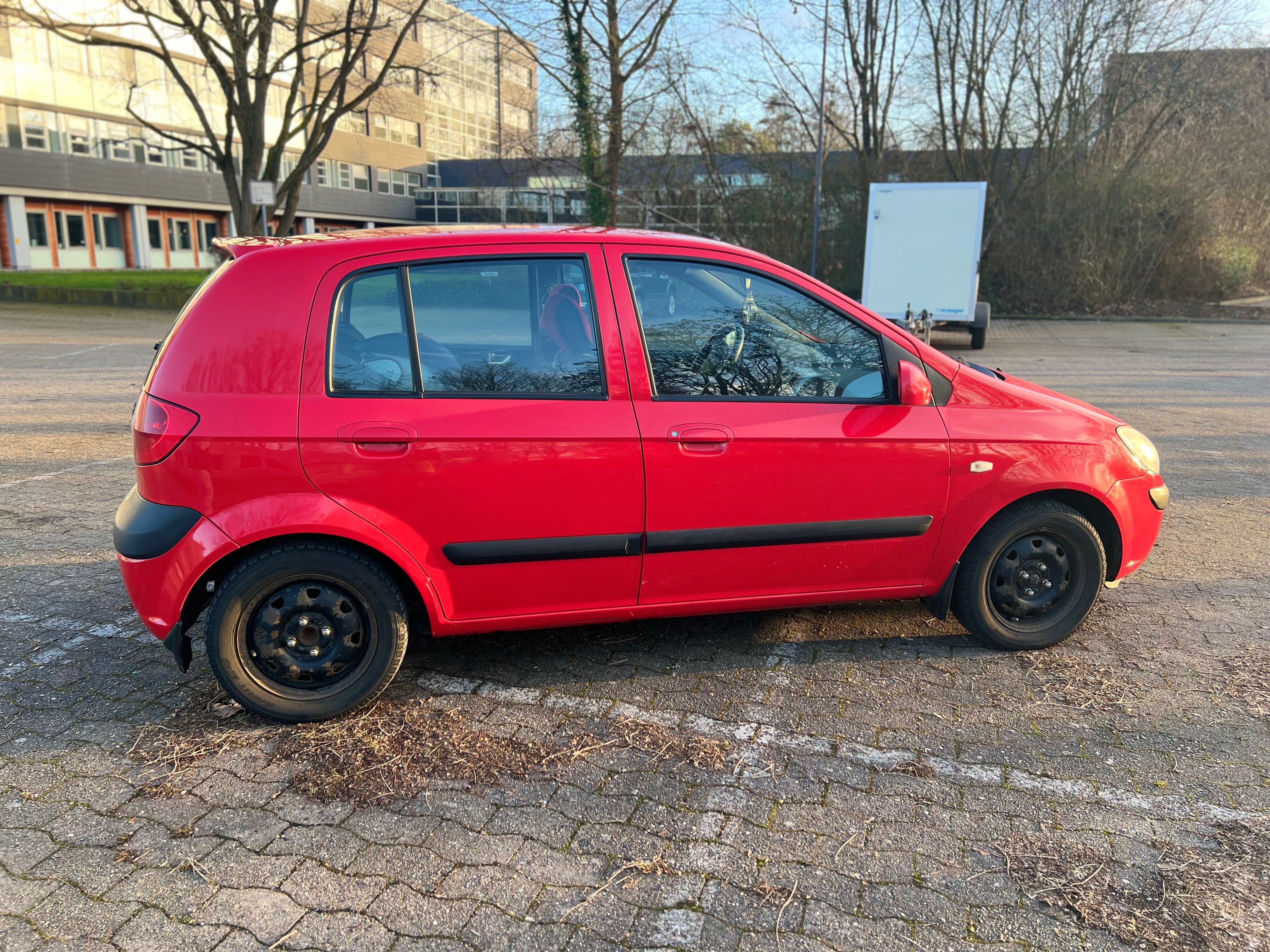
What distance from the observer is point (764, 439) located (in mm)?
3547

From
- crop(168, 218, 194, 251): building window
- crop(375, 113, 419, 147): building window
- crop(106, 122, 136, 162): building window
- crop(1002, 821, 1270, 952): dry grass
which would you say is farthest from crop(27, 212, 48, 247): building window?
crop(1002, 821, 1270, 952): dry grass

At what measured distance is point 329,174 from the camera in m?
54.0

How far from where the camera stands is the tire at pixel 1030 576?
12.8 feet

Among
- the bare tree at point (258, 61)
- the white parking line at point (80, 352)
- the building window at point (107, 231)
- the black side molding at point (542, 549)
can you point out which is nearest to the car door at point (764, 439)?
the black side molding at point (542, 549)

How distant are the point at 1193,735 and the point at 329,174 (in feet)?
189

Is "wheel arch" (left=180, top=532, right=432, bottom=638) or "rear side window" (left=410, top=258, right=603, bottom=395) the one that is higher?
"rear side window" (left=410, top=258, right=603, bottom=395)

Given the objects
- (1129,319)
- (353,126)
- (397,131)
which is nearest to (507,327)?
(1129,319)

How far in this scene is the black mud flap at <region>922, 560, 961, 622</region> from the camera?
396 centimetres

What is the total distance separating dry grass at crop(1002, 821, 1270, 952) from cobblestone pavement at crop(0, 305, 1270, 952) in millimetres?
67

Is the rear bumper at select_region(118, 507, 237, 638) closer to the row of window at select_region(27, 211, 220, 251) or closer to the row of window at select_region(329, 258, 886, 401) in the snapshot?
the row of window at select_region(329, 258, 886, 401)

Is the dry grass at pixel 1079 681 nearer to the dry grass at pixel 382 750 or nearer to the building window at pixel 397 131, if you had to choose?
the dry grass at pixel 382 750

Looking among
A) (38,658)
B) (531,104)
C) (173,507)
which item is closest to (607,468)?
(173,507)

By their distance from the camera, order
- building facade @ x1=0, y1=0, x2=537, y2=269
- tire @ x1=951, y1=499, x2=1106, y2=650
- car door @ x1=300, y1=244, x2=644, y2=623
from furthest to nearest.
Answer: building facade @ x1=0, y1=0, x2=537, y2=269
tire @ x1=951, y1=499, x2=1106, y2=650
car door @ x1=300, y1=244, x2=644, y2=623

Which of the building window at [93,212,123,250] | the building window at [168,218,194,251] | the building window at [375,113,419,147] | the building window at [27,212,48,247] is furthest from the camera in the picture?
the building window at [375,113,419,147]
